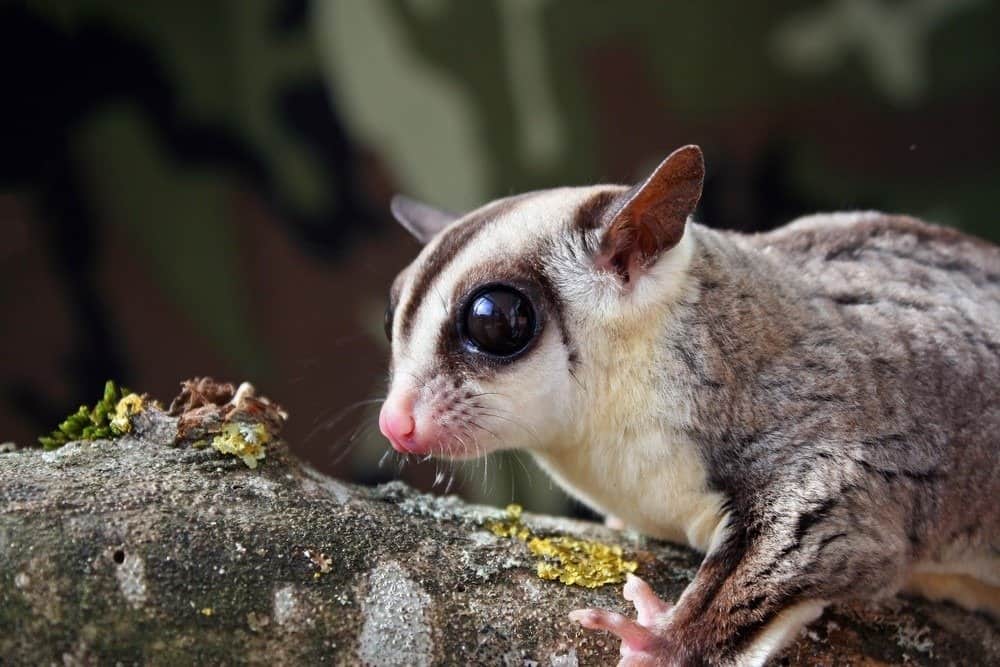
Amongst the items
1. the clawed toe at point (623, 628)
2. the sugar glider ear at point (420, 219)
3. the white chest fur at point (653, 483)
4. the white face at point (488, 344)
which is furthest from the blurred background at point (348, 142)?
the clawed toe at point (623, 628)

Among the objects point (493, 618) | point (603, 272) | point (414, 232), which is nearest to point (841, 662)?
point (493, 618)

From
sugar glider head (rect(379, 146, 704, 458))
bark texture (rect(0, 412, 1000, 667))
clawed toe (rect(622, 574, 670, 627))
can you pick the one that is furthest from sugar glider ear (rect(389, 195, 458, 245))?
clawed toe (rect(622, 574, 670, 627))

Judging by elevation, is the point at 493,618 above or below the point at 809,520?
below

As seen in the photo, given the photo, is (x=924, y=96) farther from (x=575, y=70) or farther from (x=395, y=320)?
(x=395, y=320)

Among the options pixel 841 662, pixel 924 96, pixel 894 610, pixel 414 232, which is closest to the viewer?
pixel 841 662

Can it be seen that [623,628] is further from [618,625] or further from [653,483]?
[653,483]

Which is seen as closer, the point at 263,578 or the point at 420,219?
the point at 263,578

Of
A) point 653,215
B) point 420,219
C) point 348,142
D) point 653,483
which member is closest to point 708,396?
point 653,483

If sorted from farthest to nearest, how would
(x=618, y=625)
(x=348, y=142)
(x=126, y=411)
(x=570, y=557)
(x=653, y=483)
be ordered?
(x=348, y=142) → (x=653, y=483) → (x=570, y=557) → (x=126, y=411) → (x=618, y=625)
